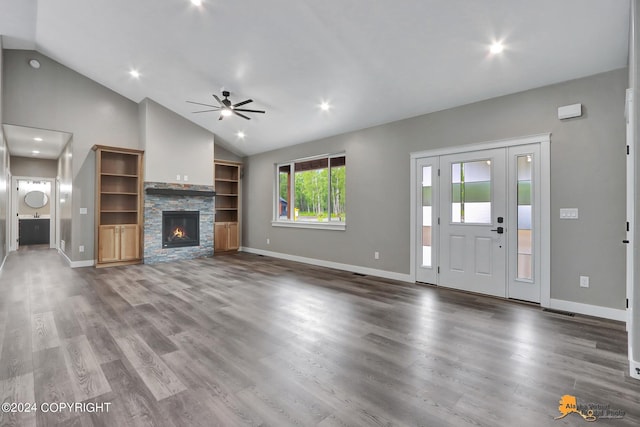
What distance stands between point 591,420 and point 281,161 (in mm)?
6750

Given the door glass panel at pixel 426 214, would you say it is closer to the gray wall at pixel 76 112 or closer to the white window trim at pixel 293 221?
the white window trim at pixel 293 221

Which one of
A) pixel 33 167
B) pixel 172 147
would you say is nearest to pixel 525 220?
pixel 172 147

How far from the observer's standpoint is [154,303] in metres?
3.81

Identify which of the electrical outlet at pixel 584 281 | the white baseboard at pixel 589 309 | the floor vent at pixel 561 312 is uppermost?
the electrical outlet at pixel 584 281

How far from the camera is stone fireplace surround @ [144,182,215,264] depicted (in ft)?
21.6

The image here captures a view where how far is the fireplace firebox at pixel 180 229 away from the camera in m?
6.90

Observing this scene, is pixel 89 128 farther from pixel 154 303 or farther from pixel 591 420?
pixel 591 420

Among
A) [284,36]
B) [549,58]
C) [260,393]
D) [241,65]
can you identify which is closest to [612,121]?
[549,58]

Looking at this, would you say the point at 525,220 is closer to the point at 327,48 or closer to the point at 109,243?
the point at 327,48

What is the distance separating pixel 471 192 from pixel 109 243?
696 centimetres

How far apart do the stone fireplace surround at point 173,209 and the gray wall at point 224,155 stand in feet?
3.99

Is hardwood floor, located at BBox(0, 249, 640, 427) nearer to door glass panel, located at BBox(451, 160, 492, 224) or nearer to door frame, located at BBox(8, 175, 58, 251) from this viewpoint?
door glass panel, located at BBox(451, 160, 492, 224)

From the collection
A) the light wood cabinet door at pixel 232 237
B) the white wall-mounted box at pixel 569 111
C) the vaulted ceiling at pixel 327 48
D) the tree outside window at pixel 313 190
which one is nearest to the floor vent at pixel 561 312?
the white wall-mounted box at pixel 569 111

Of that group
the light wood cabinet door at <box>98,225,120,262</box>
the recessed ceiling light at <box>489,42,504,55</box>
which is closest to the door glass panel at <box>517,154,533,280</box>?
the recessed ceiling light at <box>489,42,504,55</box>
